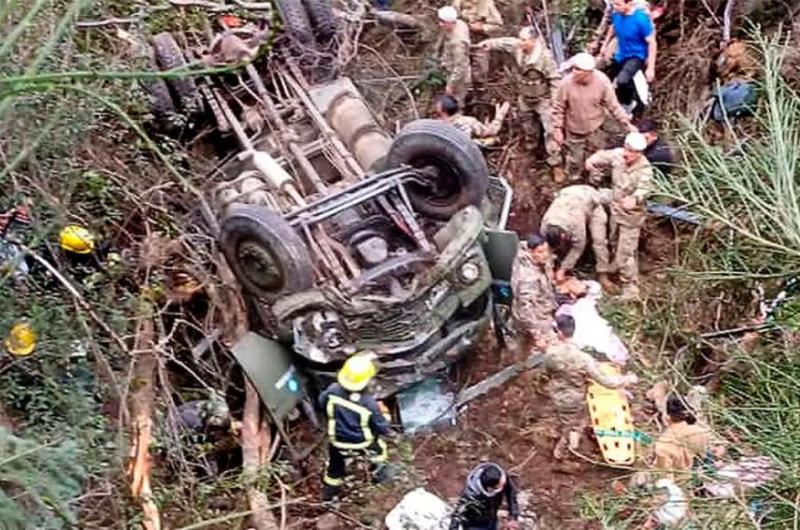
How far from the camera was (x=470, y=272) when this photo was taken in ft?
27.9

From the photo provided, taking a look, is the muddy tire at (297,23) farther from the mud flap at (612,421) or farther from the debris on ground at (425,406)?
the mud flap at (612,421)

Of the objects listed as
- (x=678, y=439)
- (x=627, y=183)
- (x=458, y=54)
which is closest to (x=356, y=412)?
(x=678, y=439)

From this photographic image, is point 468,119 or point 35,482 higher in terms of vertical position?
point 35,482

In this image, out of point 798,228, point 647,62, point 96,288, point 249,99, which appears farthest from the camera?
point 647,62

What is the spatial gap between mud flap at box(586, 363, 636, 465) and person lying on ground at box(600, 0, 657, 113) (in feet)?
10.7

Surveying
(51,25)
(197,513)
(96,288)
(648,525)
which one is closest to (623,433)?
(648,525)

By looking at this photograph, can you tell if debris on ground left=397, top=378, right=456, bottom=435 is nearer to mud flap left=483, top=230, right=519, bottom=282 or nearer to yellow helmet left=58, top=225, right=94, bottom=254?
mud flap left=483, top=230, right=519, bottom=282

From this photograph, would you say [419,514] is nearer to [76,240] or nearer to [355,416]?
[355,416]

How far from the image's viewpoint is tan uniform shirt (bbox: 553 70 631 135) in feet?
33.0

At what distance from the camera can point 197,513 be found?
295 inches

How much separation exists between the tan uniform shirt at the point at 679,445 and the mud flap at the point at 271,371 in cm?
242

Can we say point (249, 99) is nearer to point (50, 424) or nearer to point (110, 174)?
point (110, 174)

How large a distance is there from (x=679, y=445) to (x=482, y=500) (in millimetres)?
1143

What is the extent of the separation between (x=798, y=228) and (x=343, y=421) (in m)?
3.16
